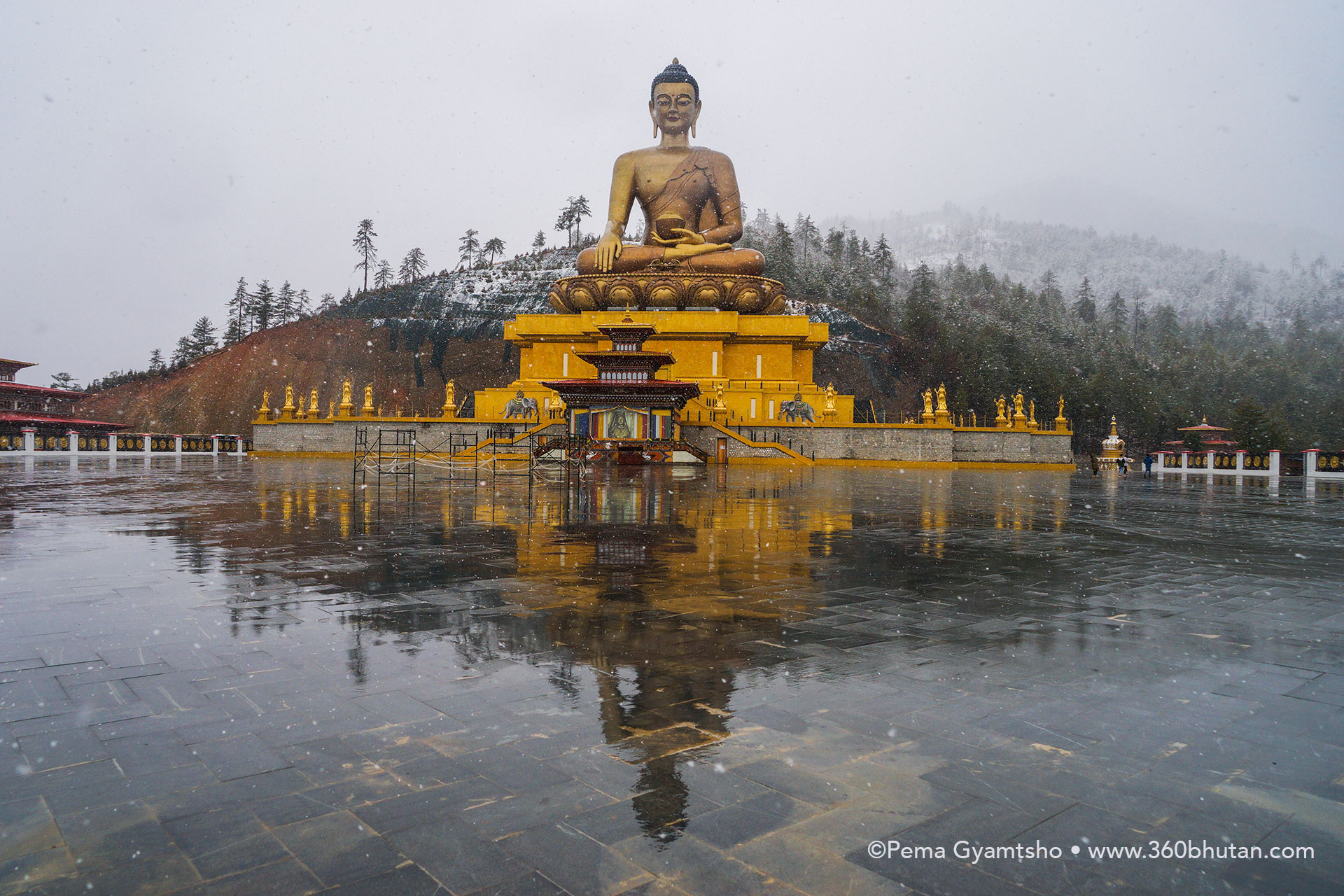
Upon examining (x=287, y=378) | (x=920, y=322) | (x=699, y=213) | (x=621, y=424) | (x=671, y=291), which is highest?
(x=920, y=322)

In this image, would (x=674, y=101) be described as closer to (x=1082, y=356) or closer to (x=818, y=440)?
(x=818, y=440)

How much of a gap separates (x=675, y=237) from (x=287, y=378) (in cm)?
5468

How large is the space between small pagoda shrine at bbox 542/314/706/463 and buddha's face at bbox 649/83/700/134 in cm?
1581

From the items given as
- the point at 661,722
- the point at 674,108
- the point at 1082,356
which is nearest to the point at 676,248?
the point at 674,108

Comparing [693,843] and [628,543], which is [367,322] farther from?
[693,843]

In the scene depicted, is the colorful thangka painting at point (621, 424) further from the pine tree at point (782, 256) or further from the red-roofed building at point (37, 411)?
the pine tree at point (782, 256)

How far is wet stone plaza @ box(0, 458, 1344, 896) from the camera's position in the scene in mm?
2316

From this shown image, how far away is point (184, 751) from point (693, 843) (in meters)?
1.89

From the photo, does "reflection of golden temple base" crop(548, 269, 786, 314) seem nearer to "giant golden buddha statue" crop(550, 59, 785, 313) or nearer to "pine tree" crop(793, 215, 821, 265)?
"giant golden buddha statue" crop(550, 59, 785, 313)

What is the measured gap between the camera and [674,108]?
3956 cm

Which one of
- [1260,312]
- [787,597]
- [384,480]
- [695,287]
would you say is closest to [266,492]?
[384,480]

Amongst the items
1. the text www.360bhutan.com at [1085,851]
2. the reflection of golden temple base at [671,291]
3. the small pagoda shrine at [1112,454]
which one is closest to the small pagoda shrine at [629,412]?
the reflection of golden temple base at [671,291]

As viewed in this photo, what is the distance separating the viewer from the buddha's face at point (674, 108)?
39.3m

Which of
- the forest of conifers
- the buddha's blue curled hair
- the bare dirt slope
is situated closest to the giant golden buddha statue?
the buddha's blue curled hair
